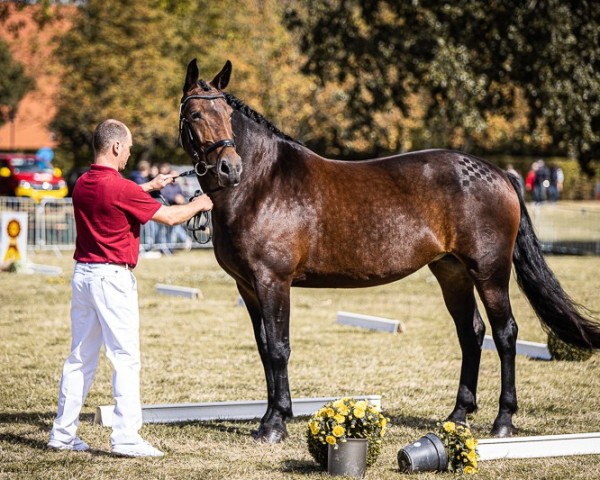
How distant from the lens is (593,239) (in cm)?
Result: 2794

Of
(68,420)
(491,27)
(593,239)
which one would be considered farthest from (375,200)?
(593,239)

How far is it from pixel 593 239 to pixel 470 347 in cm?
2149

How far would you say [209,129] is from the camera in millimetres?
6750

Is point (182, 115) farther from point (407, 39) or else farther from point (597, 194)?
point (597, 194)

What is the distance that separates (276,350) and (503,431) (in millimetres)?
1940

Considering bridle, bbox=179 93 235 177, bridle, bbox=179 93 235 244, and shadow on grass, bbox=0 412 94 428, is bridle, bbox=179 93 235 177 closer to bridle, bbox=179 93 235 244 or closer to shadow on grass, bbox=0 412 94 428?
bridle, bbox=179 93 235 244

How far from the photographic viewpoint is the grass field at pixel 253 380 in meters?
6.17

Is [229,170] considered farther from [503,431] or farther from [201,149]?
[503,431]

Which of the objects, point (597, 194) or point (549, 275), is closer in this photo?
point (549, 275)

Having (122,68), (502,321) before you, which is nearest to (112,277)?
(502,321)

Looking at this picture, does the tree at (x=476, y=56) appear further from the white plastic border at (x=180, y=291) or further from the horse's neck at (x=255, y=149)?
the horse's neck at (x=255, y=149)

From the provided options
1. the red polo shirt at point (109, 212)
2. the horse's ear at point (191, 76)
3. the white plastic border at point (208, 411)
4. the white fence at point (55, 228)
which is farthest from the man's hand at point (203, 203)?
the white fence at point (55, 228)

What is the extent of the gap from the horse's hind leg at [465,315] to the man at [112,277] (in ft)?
8.45

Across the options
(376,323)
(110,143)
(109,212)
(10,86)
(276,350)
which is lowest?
(376,323)
